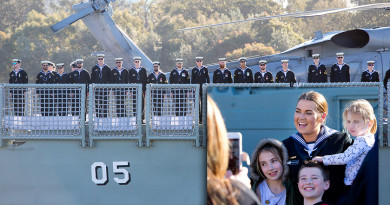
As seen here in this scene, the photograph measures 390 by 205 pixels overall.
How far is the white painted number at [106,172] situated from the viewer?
35.2 ft

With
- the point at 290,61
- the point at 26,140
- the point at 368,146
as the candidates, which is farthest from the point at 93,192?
the point at 290,61

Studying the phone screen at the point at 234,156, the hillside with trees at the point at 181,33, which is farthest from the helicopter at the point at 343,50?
the hillside with trees at the point at 181,33

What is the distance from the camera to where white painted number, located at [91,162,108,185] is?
10.7m

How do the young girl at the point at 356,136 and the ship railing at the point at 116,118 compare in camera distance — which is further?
the ship railing at the point at 116,118

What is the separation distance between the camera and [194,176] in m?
10.7

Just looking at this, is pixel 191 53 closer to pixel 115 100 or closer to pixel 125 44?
pixel 125 44

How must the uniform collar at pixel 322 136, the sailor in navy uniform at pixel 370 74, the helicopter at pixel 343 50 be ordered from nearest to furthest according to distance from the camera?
the uniform collar at pixel 322 136, the sailor in navy uniform at pixel 370 74, the helicopter at pixel 343 50

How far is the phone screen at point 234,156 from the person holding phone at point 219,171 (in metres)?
0.06

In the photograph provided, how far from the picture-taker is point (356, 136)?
32.2 feet

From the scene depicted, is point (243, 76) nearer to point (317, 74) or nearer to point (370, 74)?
point (317, 74)

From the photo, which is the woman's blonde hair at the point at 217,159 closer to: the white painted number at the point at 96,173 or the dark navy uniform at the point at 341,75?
the white painted number at the point at 96,173

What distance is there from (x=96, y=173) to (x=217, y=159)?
2363 mm

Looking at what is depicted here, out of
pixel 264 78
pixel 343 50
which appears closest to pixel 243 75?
pixel 264 78

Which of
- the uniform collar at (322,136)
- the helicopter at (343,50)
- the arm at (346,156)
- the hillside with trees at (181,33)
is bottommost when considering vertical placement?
the arm at (346,156)
